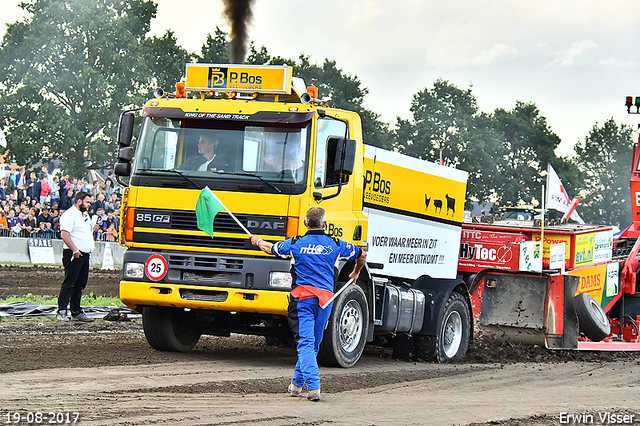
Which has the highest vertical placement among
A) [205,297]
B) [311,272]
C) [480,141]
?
[480,141]

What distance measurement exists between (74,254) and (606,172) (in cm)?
5695

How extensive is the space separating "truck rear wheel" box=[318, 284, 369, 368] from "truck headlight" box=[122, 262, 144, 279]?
2.09m

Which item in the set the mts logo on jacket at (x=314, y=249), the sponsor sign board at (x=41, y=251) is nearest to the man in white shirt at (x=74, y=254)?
the mts logo on jacket at (x=314, y=249)

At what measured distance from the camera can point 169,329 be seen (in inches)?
398

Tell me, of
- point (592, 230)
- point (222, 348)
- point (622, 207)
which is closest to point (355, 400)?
point (222, 348)

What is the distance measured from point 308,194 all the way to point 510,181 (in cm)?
5690

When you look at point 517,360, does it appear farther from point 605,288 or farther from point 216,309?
→ point 216,309

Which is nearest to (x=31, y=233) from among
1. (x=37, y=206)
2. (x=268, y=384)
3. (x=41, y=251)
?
(x=41, y=251)

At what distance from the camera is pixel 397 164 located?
1068 cm

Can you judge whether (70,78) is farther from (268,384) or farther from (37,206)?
(268,384)

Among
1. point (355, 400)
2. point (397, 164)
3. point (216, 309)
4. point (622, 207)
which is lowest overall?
point (355, 400)

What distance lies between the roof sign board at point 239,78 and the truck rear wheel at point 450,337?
376 centimetres

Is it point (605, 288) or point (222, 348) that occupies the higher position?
point (605, 288)

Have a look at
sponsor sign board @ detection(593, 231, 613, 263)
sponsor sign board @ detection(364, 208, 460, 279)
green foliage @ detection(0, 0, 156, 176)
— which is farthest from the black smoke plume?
green foliage @ detection(0, 0, 156, 176)
